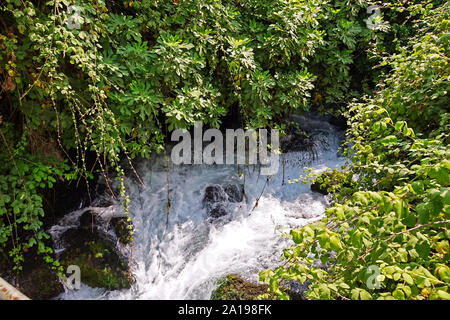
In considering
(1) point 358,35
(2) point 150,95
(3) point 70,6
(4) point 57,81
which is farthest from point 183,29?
(1) point 358,35

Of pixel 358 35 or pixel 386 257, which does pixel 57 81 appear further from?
pixel 358 35

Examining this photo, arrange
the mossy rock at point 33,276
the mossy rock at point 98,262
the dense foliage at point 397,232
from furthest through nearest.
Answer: the mossy rock at point 98,262 → the mossy rock at point 33,276 → the dense foliage at point 397,232

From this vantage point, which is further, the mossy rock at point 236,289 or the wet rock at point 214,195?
the wet rock at point 214,195

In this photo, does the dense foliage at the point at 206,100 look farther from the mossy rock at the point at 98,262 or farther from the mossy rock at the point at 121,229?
the mossy rock at the point at 121,229

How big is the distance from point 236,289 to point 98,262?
162cm

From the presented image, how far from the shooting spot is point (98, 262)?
290 centimetres

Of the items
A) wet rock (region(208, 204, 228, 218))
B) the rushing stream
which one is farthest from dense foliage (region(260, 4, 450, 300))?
wet rock (region(208, 204, 228, 218))

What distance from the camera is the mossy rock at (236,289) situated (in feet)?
8.02

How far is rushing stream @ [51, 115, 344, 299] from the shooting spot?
2.83 m

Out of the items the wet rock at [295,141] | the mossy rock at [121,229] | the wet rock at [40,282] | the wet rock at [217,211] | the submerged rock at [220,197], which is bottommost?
the wet rock at [40,282]

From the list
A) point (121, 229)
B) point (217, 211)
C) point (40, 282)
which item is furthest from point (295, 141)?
point (40, 282)

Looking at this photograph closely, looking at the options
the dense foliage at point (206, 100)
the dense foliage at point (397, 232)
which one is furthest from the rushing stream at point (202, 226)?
the dense foliage at point (397, 232)

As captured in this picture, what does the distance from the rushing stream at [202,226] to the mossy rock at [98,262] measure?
0.28 ft

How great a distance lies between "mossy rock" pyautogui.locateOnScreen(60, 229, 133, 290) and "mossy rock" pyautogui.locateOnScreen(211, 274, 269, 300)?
1064mm
